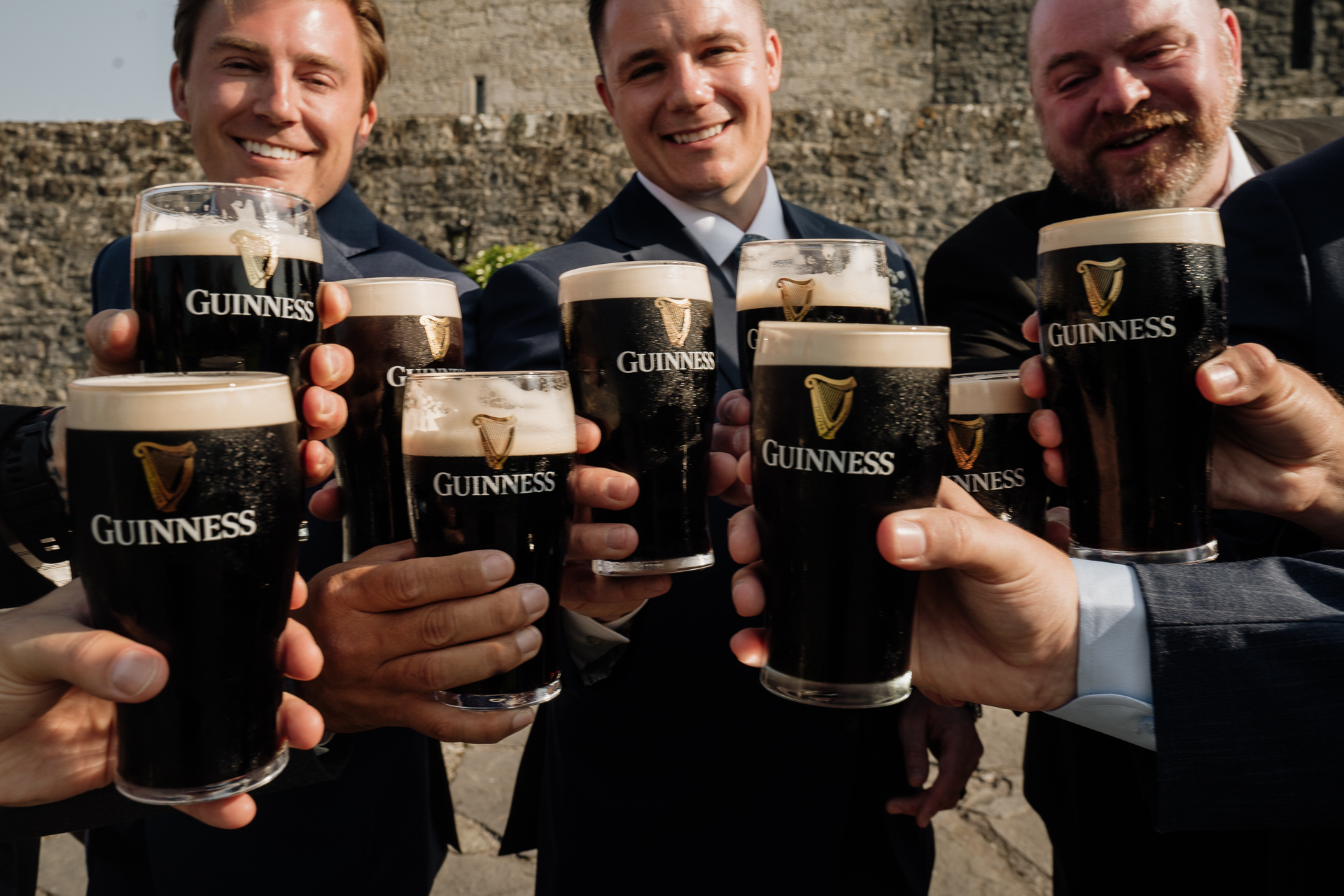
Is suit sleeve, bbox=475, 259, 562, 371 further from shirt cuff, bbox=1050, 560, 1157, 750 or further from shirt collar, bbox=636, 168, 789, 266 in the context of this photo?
shirt cuff, bbox=1050, 560, 1157, 750

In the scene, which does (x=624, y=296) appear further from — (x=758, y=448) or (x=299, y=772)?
(x=299, y=772)

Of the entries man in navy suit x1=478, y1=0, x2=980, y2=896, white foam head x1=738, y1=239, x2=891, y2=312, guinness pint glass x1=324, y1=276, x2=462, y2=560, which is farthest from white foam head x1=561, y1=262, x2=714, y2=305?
man in navy suit x1=478, y1=0, x2=980, y2=896

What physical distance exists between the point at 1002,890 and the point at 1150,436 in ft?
6.24

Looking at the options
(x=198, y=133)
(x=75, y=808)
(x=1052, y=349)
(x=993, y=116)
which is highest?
(x=993, y=116)

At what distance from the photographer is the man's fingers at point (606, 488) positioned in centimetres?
122

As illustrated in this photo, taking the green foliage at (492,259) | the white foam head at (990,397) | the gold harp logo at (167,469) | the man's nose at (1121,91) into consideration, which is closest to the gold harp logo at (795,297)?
the white foam head at (990,397)

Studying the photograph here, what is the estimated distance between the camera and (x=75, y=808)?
1.19 meters

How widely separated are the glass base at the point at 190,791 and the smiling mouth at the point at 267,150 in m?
1.54

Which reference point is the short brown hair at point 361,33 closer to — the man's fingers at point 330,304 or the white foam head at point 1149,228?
the man's fingers at point 330,304

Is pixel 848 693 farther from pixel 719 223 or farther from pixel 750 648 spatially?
pixel 719 223

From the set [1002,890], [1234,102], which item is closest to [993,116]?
[1234,102]

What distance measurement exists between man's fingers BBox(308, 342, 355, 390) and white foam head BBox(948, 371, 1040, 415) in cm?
86

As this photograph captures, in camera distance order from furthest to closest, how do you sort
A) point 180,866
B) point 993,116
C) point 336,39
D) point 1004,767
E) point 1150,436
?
Result: 1. point 993,116
2. point 1004,767
3. point 336,39
4. point 180,866
5. point 1150,436

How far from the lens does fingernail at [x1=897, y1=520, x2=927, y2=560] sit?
0.88m
